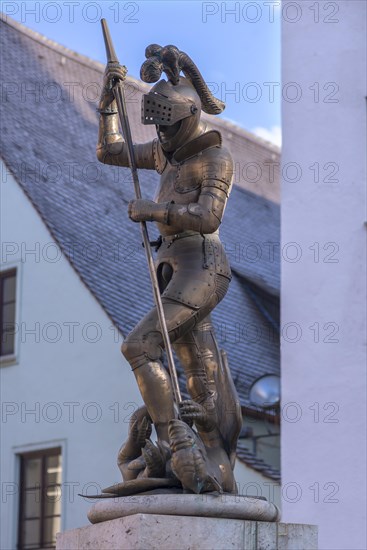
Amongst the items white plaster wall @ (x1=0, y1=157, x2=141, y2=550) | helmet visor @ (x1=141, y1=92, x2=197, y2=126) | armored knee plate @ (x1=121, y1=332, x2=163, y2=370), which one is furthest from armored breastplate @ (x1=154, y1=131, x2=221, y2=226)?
white plaster wall @ (x1=0, y1=157, x2=141, y2=550)

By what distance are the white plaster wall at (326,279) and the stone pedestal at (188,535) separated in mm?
8121

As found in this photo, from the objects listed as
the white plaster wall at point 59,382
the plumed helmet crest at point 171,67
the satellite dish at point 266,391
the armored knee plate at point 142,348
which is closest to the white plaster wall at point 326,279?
the white plaster wall at point 59,382

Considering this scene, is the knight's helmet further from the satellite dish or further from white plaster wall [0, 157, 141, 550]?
the satellite dish

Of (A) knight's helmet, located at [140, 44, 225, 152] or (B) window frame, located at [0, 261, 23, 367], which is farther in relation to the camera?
(B) window frame, located at [0, 261, 23, 367]

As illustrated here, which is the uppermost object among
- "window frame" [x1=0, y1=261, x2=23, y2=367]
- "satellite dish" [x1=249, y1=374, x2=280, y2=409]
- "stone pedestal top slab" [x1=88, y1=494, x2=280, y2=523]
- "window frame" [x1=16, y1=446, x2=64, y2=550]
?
"window frame" [x1=0, y1=261, x2=23, y2=367]

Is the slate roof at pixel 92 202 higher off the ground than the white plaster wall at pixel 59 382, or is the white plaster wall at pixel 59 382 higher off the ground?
the slate roof at pixel 92 202

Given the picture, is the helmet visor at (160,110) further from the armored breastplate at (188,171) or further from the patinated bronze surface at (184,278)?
the armored breastplate at (188,171)

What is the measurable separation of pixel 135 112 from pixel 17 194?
583 centimetres

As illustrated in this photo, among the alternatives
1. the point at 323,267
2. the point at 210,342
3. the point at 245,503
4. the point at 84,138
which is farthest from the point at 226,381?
the point at 84,138

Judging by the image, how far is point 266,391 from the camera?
19.8 metres

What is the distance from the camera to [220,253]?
967cm

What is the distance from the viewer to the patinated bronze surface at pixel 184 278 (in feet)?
30.6

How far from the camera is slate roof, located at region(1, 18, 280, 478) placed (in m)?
21.2

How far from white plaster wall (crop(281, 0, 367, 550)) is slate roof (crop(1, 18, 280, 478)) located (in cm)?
254
